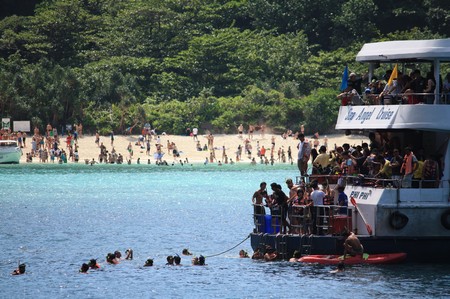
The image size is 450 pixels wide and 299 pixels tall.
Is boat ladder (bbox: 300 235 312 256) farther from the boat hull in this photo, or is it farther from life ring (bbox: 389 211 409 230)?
life ring (bbox: 389 211 409 230)

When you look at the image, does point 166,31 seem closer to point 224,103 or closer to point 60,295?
point 224,103

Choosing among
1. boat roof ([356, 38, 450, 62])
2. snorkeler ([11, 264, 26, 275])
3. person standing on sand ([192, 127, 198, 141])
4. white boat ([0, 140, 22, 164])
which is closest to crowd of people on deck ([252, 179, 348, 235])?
boat roof ([356, 38, 450, 62])

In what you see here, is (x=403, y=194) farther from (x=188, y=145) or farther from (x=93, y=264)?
(x=188, y=145)

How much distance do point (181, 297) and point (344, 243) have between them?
434 centimetres

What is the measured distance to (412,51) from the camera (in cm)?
3409

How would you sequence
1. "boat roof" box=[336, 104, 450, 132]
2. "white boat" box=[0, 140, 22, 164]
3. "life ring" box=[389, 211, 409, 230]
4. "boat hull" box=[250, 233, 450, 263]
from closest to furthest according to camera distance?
"life ring" box=[389, 211, 409, 230]
"boat roof" box=[336, 104, 450, 132]
"boat hull" box=[250, 233, 450, 263]
"white boat" box=[0, 140, 22, 164]

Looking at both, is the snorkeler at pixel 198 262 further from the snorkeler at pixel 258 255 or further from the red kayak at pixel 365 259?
the red kayak at pixel 365 259

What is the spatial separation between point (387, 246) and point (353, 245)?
0.92 meters

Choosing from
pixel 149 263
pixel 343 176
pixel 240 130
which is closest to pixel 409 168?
pixel 343 176

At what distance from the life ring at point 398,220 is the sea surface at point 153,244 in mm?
1474

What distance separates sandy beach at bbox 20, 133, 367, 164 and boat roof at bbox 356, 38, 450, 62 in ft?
210

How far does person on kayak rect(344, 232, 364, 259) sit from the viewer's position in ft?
111

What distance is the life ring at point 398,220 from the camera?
33.3 metres

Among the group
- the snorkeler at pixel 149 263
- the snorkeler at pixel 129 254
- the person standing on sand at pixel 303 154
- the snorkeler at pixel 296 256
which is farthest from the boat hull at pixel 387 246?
the snorkeler at pixel 129 254
